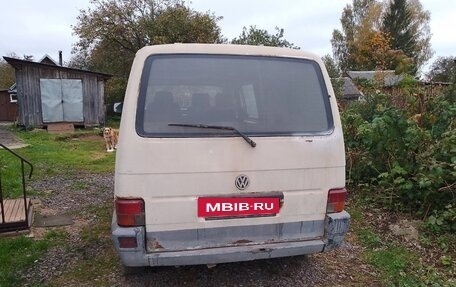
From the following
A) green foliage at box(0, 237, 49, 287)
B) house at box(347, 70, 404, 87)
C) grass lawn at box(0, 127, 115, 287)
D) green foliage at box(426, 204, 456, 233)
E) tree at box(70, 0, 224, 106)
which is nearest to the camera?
green foliage at box(0, 237, 49, 287)

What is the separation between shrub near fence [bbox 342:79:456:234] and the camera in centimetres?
422

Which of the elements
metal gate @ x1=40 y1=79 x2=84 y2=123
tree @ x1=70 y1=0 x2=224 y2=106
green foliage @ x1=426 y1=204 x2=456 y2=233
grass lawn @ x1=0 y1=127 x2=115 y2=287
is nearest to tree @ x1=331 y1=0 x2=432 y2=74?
tree @ x1=70 y1=0 x2=224 y2=106

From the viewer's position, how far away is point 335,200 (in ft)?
9.58

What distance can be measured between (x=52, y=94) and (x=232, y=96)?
56.5ft

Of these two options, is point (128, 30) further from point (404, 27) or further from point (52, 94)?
point (404, 27)

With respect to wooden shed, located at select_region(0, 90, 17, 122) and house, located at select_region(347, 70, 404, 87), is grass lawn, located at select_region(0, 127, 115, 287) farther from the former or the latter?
wooden shed, located at select_region(0, 90, 17, 122)

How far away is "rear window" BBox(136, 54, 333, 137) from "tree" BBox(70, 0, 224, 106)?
19479 millimetres

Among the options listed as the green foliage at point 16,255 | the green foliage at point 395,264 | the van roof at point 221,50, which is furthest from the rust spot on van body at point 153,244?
the green foliage at point 395,264

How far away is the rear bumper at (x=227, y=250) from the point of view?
2537 millimetres

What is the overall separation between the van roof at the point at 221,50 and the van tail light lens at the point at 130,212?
1028mm

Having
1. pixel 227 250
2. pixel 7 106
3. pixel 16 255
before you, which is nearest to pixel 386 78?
pixel 227 250

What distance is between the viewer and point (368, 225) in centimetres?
459

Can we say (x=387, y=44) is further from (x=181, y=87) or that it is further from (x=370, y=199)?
(x=181, y=87)

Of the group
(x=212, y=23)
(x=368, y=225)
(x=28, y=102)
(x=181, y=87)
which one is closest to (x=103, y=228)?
(x=181, y=87)
